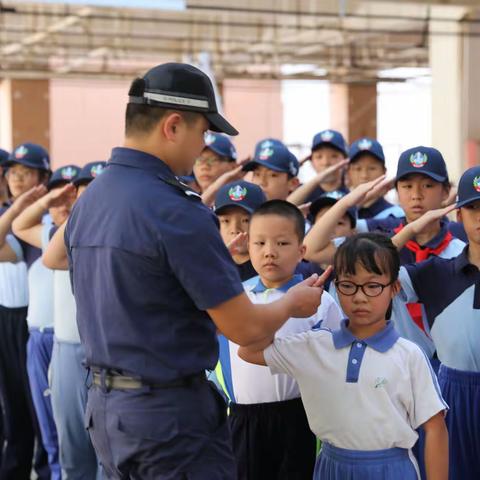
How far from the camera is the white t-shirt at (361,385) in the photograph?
3125 mm

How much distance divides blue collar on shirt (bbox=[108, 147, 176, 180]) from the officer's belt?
0.57 meters

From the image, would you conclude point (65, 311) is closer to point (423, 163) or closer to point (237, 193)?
point (237, 193)

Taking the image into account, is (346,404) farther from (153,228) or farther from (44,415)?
(44,415)

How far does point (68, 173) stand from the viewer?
5875 millimetres

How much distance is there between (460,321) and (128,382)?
5.48 ft

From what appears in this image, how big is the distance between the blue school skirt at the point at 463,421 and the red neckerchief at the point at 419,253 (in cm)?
45

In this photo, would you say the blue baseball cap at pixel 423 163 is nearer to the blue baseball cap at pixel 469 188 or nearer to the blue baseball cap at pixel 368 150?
the blue baseball cap at pixel 469 188

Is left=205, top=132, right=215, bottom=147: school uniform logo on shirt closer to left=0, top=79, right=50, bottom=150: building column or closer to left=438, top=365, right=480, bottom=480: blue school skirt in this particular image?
left=438, top=365, right=480, bottom=480: blue school skirt

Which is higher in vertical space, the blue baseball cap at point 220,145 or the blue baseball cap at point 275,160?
the blue baseball cap at point 220,145

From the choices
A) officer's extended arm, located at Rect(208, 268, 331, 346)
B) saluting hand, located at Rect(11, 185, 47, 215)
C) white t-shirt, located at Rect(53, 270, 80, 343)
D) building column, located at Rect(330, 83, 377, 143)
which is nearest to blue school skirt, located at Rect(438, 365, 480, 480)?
officer's extended arm, located at Rect(208, 268, 331, 346)

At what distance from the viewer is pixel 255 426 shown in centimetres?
376

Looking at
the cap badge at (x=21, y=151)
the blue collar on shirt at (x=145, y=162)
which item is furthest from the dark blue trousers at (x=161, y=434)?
the cap badge at (x=21, y=151)

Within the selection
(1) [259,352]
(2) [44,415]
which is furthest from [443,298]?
(2) [44,415]

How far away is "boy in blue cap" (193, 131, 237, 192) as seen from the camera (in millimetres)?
6316
